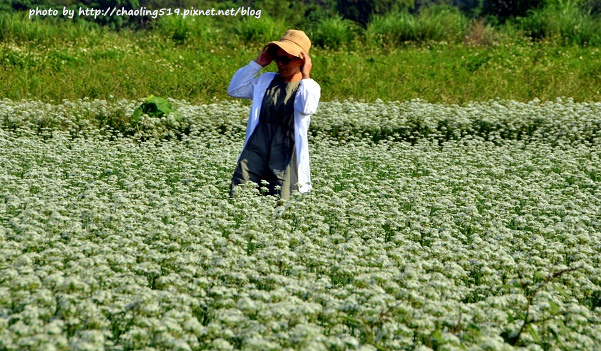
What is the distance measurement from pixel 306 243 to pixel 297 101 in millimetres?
1616

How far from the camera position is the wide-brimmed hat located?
682cm

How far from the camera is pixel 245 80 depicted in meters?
7.25

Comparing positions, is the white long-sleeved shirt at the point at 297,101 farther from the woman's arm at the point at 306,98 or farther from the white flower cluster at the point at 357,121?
the white flower cluster at the point at 357,121

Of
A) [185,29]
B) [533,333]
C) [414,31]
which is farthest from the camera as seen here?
[414,31]

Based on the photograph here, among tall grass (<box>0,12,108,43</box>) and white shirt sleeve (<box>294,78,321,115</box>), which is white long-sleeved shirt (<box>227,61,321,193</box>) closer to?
white shirt sleeve (<box>294,78,321,115</box>)

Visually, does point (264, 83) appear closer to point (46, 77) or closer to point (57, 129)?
point (57, 129)

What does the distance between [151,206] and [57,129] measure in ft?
13.7

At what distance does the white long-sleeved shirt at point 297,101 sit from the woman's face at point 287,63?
162 millimetres

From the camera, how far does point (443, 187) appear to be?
25.9ft

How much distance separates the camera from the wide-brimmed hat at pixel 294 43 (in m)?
6.82

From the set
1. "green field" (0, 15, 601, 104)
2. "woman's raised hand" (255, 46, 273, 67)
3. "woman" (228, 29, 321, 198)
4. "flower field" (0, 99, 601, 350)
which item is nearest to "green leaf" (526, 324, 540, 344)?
"flower field" (0, 99, 601, 350)

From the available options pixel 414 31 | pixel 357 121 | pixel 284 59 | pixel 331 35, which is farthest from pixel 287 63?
pixel 414 31

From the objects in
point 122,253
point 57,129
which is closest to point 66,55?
point 57,129

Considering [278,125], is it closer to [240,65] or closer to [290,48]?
[290,48]
